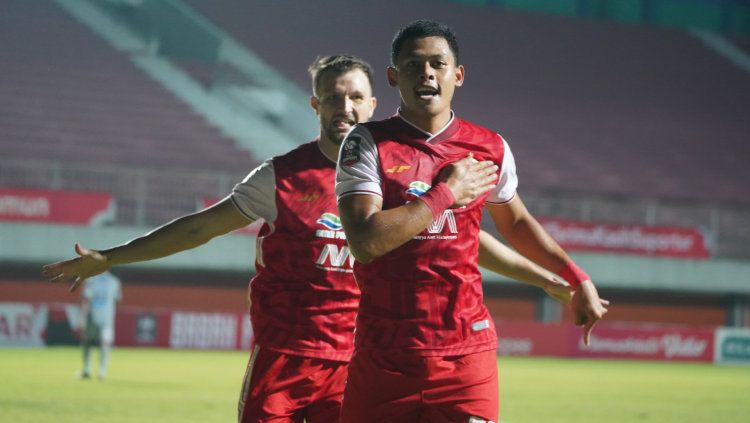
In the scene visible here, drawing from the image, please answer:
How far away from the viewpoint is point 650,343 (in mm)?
29125

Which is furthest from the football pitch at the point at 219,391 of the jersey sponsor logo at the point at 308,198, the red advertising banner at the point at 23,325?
the jersey sponsor logo at the point at 308,198

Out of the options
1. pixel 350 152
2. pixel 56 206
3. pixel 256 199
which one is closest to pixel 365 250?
pixel 350 152

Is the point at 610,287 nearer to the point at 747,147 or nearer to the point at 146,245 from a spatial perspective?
the point at 747,147

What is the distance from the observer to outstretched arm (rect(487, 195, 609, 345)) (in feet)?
13.4

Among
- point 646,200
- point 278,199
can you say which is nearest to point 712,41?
point 646,200

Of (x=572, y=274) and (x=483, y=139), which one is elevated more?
(x=483, y=139)

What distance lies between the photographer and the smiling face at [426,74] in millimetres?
3816

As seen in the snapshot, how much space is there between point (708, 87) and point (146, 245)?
37.4 m

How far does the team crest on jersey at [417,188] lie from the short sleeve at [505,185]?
0.35 metres

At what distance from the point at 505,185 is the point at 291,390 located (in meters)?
1.31

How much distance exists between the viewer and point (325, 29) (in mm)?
38031

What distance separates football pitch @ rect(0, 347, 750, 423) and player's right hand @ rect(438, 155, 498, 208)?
26.3 ft

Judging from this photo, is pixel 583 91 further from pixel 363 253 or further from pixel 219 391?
pixel 363 253

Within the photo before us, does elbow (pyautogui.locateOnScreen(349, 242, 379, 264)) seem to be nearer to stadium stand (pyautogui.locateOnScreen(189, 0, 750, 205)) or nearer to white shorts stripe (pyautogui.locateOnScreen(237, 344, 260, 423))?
white shorts stripe (pyautogui.locateOnScreen(237, 344, 260, 423))
